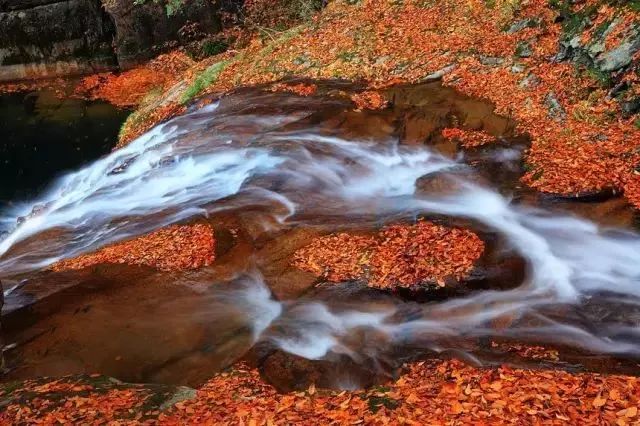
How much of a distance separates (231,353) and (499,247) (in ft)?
15.0

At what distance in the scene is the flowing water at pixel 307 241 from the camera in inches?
275

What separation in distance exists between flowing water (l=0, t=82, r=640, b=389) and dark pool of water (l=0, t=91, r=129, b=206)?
2.01 metres

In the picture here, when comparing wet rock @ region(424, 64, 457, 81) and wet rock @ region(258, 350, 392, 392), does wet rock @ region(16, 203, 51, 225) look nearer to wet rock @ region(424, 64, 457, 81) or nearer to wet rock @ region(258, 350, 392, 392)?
wet rock @ region(258, 350, 392, 392)

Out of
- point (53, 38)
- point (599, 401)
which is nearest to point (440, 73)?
point (599, 401)

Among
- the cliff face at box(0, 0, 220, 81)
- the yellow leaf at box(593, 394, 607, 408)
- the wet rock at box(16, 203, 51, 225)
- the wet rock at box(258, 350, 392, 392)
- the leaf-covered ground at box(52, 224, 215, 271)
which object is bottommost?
the wet rock at box(258, 350, 392, 392)

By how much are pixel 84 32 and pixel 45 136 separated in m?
7.44

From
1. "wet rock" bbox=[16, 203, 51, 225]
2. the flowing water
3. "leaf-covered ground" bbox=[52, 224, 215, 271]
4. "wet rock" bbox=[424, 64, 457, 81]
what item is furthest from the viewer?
"wet rock" bbox=[424, 64, 457, 81]

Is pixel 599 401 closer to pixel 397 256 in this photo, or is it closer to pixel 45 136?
pixel 397 256

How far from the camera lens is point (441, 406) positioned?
5160mm

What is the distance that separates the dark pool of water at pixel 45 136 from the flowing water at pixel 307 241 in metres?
2.01

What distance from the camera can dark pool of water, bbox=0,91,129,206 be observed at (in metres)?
16.4

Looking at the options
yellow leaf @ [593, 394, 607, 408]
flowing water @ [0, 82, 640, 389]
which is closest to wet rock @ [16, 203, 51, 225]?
flowing water @ [0, 82, 640, 389]

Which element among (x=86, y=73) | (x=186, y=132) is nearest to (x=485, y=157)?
(x=186, y=132)

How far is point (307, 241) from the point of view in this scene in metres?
9.26
